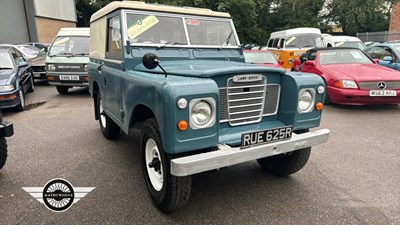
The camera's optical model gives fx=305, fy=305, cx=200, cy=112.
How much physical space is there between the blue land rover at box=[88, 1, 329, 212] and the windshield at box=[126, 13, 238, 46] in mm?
13

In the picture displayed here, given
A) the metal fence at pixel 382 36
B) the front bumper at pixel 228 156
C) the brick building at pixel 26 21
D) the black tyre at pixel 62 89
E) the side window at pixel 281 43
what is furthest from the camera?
the metal fence at pixel 382 36

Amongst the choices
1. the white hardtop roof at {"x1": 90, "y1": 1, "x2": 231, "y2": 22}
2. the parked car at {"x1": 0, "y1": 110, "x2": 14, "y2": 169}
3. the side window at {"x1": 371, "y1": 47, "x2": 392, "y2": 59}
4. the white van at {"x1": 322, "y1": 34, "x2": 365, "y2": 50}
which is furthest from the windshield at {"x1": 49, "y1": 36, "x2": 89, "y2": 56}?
the white van at {"x1": 322, "y1": 34, "x2": 365, "y2": 50}

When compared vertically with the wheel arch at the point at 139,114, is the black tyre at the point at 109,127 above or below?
below

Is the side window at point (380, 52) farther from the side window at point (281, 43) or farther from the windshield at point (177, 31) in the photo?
the windshield at point (177, 31)

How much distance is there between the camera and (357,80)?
688 centimetres

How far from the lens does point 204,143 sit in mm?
2605

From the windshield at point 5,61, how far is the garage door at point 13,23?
55.5 ft

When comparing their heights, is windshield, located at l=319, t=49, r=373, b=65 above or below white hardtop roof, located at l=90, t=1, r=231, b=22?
below

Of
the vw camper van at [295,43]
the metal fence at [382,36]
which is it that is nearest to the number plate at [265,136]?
the vw camper van at [295,43]

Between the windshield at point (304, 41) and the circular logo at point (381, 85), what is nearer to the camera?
the circular logo at point (381, 85)

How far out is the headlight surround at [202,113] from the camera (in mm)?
2531

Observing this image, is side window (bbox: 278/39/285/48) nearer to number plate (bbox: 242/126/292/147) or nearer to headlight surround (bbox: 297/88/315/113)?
headlight surround (bbox: 297/88/315/113)

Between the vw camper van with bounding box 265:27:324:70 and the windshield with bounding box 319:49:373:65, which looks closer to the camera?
the windshield with bounding box 319:49:373:65

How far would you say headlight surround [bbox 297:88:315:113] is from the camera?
3.16 meters
